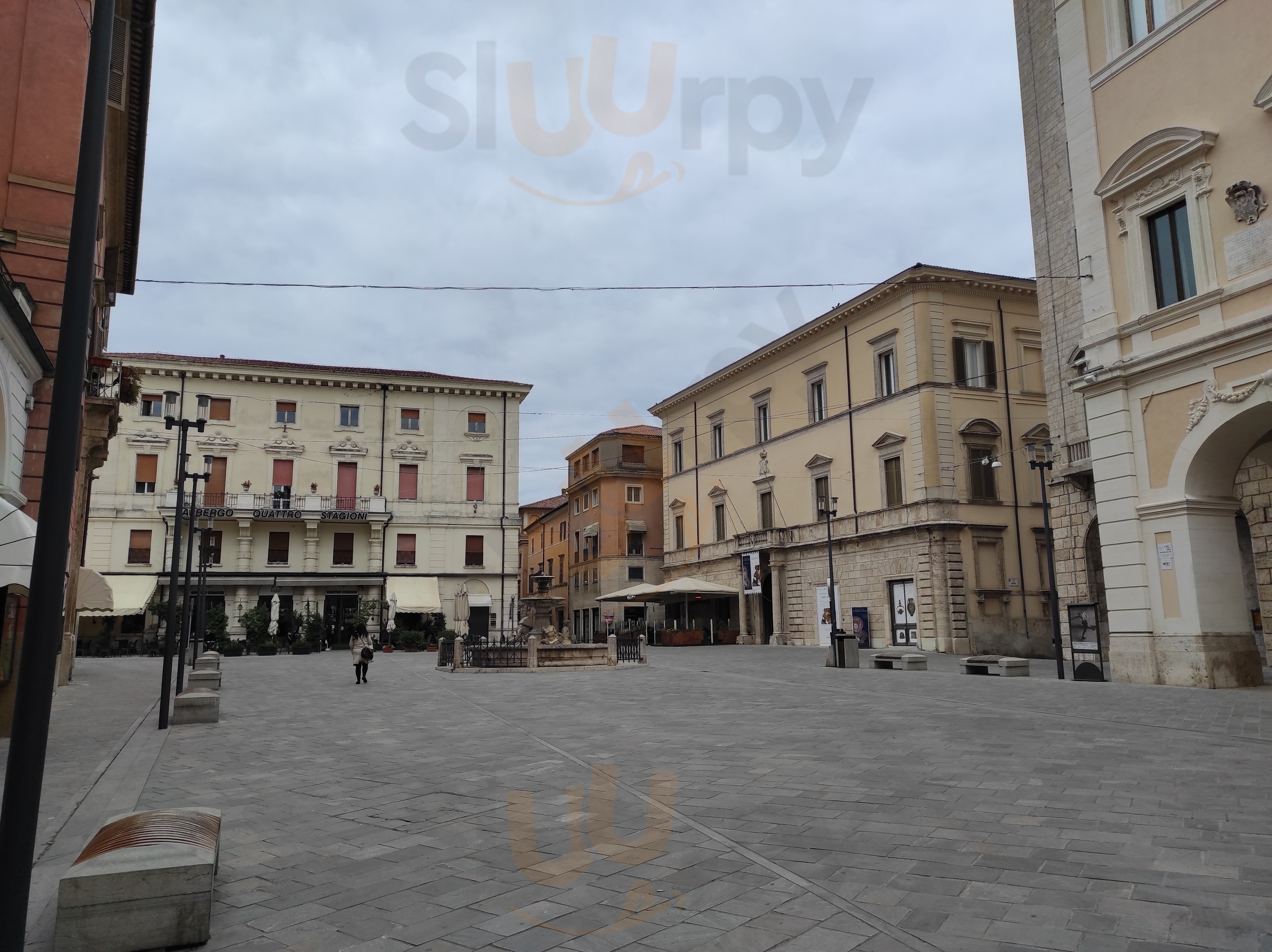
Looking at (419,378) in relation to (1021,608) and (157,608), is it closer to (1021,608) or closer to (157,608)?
(157,608)

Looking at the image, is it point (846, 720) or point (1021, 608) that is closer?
point (846, 720)

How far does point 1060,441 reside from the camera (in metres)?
22.8

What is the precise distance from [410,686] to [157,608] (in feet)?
76.5

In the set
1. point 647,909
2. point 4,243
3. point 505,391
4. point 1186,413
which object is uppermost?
point 505,391

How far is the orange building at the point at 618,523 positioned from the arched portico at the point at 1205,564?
35.9 meters

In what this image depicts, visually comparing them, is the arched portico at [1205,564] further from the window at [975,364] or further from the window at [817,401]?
the window at [817,401]

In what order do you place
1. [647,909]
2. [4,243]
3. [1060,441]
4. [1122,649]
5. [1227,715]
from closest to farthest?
[647,909]
[1227,715]
[4,243]
[1122,649]
[1060,441]

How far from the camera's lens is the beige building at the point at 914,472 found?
30.1 metres

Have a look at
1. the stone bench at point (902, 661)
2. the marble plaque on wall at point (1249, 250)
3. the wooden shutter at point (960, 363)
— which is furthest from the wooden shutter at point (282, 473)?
the marble plaque on wall at point (1249, 250)

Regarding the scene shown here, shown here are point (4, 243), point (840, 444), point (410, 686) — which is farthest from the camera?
point (840, 444)

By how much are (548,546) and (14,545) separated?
190ft

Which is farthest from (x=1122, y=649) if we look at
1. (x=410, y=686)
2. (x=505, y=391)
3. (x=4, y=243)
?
(x=505, y=391)

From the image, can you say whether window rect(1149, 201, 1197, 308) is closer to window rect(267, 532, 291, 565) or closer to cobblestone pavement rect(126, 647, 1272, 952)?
cobblestone pavement rect(126, 647, 1272, 952)

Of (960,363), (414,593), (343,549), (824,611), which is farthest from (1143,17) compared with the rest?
(343,549)
